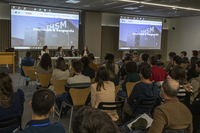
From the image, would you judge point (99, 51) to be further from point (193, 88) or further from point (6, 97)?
point (6, 97)

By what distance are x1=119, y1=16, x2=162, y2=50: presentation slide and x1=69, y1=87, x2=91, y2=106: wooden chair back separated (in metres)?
9.99

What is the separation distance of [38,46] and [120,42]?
5.36 m

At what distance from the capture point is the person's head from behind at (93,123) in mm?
868

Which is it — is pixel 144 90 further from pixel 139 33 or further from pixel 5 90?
pixel 139 33

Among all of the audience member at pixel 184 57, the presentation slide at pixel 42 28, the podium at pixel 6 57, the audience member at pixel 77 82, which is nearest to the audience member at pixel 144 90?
the audience member at pixel 77 82

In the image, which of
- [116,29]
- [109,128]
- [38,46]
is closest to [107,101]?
[109,128]

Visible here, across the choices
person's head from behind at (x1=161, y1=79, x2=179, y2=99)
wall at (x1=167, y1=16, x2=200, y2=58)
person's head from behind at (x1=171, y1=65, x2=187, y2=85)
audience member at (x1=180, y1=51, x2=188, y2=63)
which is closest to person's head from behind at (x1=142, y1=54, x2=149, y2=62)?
person's head from behind at (x1=171, y1=65, x2=187, y2=85)

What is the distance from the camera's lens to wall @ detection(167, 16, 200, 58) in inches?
550

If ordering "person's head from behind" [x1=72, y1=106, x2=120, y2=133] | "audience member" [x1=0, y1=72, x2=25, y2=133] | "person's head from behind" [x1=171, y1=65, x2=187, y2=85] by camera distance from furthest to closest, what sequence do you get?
"person's head from behind" [x1=171, y1=65, x2=187, y2=85], "audience member" [x1=0, y1=72, x2=25, y2=133], "person's head from behind" [x1=72, y1=106, x2=120, y2=133]

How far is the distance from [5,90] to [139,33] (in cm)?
1225

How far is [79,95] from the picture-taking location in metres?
3.40

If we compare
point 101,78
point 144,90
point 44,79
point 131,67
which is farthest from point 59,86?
point 144,90

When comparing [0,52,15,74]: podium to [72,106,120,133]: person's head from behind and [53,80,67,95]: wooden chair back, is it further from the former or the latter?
[72,106,120,133]: person's head from behind

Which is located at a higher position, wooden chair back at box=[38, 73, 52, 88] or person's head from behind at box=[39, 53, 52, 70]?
person's head from behind at box=[39, 53, 52, 70]
